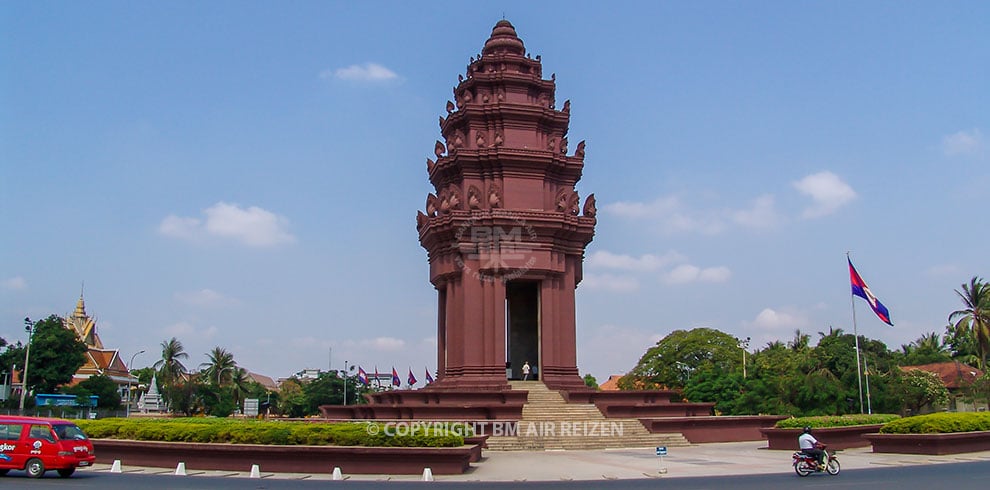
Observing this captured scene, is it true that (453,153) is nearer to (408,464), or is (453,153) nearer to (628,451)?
(628,451)

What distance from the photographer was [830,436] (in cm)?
2839

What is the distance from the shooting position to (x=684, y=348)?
242ft

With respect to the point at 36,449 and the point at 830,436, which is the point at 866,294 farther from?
the point at 36,449

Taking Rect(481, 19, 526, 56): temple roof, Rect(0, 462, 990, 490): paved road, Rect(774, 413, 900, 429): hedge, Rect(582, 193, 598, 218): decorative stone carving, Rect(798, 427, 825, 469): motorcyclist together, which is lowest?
Rect(0, 462, 990, 490): paved road

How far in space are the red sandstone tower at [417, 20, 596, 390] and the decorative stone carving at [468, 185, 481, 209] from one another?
1.7 inches

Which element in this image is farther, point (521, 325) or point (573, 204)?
point (521, 325)

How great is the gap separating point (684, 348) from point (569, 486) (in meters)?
58.0

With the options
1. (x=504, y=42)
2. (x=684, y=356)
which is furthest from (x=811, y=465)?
(x=684, y=356)

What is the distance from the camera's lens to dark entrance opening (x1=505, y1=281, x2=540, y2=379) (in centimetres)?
4012

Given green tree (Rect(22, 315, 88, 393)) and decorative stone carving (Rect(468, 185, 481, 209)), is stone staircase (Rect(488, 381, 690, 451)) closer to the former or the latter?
decorative stone carving (Rect(468, 185, 481, 209))

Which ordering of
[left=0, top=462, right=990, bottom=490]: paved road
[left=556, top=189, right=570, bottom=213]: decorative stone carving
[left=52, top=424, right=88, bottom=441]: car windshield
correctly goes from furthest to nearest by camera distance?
1. [left=556, top=189, right=570, bottom=213]: decorative stone carving
2. [left=52, top=424, right=88, bottom=441]: car windshield
3. [left=0, top=462, right=990, bottom=490]: paved road

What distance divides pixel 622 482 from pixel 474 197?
1851 cm

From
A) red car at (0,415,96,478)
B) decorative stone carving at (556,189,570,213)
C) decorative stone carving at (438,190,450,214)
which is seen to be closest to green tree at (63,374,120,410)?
decorative stone carving at (438,190,450,214)

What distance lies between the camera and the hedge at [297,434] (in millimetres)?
21234
